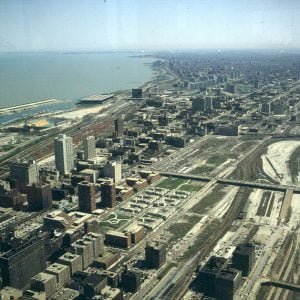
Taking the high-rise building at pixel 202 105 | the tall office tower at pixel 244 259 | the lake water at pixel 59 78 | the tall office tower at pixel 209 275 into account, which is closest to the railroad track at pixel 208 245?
the tall office tower at pixel 209 275

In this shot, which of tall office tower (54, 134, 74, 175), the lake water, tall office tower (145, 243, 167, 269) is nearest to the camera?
tall office tower (145, 243, 167, 269)

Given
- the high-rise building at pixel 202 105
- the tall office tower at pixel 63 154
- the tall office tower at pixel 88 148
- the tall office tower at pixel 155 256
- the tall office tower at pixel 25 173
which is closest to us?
the tall office tower at pixel 155 256

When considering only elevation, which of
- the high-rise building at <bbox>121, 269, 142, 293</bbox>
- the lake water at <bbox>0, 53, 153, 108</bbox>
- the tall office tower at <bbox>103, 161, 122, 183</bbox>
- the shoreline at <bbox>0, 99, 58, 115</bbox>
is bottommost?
the high-rise building at <bbox>121, 269, 142, 293</bbox>

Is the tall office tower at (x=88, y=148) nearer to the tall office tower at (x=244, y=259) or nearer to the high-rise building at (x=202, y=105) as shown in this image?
the tall office tower at (x=244, y=259)

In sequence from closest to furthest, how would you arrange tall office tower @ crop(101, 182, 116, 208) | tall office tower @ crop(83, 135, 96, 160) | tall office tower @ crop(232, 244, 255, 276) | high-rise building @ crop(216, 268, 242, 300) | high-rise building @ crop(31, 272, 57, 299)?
high-rise building @ crop(216, 268, 242, 300) → high-rise building @ crop(31, 272, 57, 299) → tall office tower @ crop(232, 244, 255, 276) → tall office tower @ crop(101, 182, 116, 208) → tall office tower @ crop(83, 135, 96, 160)

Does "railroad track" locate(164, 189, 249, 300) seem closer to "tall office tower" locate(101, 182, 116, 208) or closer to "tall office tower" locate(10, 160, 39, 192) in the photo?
"tall office tower" locate(101, 182, 116, 208)

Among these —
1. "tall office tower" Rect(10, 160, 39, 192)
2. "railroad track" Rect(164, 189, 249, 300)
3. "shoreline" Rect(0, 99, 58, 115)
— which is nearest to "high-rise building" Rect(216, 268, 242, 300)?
"railroad track" Rect(164, 189, 249, 300)
